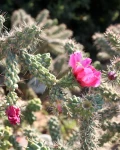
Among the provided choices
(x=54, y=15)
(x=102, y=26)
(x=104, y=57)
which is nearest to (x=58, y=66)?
(x=104, y=57)

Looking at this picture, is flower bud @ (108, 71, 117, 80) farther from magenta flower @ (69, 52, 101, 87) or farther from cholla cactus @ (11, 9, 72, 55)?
cholla cactus @ (11, 9, 72, 55)

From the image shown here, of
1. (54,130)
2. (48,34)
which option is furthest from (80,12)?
(54,130)

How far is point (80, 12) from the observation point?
7785 mm

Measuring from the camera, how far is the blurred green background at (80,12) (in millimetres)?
7082

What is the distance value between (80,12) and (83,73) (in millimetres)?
5273

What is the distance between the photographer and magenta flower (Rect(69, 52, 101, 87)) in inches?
104

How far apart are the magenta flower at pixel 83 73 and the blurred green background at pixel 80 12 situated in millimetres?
4313

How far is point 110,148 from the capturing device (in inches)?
152

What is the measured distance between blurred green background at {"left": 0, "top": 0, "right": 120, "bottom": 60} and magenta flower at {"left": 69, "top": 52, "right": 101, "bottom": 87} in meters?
4.31

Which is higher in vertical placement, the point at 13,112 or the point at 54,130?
the point at 54,130

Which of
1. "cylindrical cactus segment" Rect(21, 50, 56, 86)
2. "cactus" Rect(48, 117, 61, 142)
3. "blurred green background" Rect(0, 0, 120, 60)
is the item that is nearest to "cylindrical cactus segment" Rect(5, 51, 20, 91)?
"cylindrical cactus segment" Rect(21, 50, 56, 86)

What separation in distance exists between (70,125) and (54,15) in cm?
254

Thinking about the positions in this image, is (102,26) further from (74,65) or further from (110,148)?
(74,65)

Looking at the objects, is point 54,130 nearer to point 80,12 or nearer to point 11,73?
point 11,73
